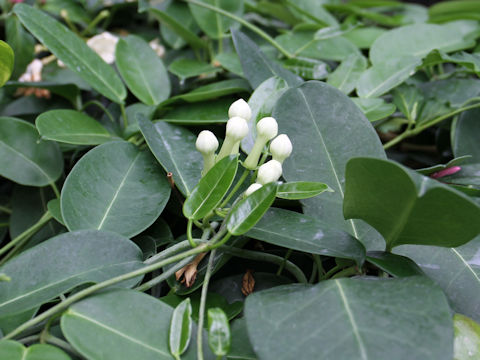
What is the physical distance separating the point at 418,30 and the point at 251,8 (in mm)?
351

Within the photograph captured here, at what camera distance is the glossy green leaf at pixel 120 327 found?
1.17 ft

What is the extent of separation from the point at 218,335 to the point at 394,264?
177 millimetres

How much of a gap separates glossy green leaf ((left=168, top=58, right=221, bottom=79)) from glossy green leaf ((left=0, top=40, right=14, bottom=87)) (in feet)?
0.89

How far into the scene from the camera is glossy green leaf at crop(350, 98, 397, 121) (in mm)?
621

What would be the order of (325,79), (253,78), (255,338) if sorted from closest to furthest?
(255,338), (253,78), (325,79)

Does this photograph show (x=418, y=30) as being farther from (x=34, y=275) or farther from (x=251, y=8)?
(x=34, y=275)

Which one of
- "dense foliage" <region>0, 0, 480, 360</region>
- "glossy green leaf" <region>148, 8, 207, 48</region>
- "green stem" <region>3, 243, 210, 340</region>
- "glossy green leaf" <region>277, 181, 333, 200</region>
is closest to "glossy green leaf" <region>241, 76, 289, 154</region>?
"dense foliage" <region>0, 0, 480, 360</region>

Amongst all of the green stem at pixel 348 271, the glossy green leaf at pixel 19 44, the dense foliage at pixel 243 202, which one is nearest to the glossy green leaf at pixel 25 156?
the dense foliage at pixel 243 202

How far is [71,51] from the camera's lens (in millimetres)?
655

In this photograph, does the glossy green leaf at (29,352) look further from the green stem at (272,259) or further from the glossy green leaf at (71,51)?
the glossy green leaf at (71,51)

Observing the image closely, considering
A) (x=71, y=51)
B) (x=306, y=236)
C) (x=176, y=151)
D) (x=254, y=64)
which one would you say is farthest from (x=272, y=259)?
(x=71, y=51)

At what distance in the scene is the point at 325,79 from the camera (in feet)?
2.50

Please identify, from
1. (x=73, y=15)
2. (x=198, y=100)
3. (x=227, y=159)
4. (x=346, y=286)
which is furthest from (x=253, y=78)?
(x=73, y=15)

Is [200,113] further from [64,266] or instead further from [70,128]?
[64,266]
